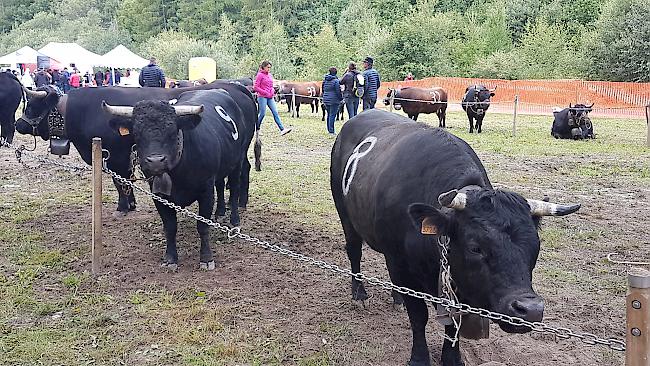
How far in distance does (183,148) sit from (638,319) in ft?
15.6

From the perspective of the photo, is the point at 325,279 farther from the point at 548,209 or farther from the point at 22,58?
the point at 22,58

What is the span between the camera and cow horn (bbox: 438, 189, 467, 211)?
3523 mm

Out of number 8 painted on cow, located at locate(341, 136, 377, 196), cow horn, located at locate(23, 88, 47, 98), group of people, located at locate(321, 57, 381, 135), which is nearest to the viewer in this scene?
number 8 painted on cow, located at locate(341, 136, 377, 196)

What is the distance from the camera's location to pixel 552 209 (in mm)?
3596

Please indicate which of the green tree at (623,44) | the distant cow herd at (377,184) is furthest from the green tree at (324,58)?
the distant cow herd at (377,184)

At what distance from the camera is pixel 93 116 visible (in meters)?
8.53

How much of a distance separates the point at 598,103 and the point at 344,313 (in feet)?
96.3

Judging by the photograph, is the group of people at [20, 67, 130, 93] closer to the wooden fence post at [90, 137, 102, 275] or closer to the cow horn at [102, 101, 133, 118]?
the cow horn at [102, 101, 133, 118]

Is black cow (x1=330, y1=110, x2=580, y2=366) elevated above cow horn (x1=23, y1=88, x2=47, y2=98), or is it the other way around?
cow horn (x1=23, y1=88, x2=47, y2=98)

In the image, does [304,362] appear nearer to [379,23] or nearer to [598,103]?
[598,103]

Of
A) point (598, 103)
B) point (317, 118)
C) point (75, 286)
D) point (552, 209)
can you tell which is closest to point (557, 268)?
point (552, 209)

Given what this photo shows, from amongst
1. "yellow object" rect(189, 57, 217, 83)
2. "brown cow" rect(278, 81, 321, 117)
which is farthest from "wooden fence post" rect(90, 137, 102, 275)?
"yellow object" rect(189, 57, 217, 83)

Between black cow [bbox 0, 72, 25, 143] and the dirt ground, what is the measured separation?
3.87 m

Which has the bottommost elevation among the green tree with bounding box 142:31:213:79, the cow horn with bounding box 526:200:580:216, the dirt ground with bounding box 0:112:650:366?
the dirt ground with bounding box 0:112:650:366
